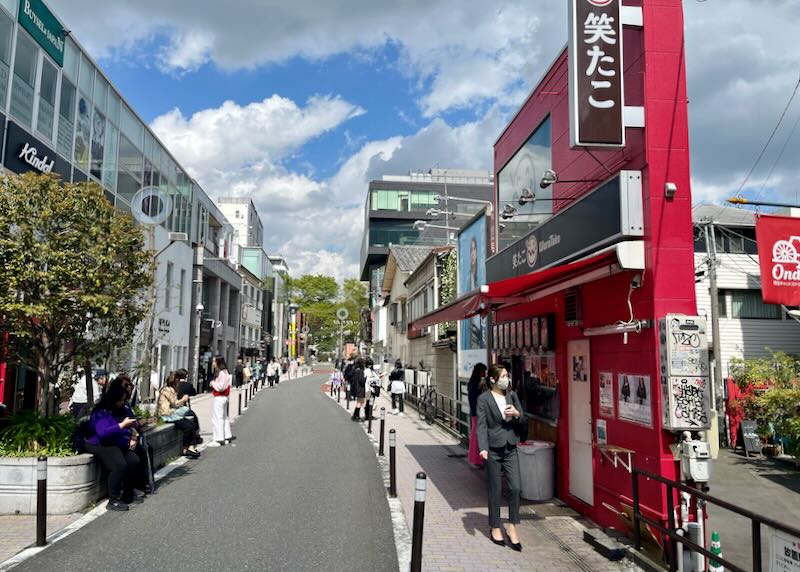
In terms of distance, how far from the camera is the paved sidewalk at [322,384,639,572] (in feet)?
19.2

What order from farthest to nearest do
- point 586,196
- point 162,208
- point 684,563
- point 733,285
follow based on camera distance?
point 162,208 → point 733,285 → point 586,196 → point 684,563

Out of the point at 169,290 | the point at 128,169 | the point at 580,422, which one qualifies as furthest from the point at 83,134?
the point at 580,422

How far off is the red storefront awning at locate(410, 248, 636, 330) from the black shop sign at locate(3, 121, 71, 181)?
8980mm

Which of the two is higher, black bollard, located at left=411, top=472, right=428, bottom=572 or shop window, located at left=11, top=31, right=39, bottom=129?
shop window, located at left=11, top=31, right=39, bottom=129

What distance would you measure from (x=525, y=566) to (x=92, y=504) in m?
5.48

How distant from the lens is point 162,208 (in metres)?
23.0

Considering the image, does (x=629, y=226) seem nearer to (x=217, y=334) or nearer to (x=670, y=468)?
(x=670, y=468)

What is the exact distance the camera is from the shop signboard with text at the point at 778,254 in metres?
10.8

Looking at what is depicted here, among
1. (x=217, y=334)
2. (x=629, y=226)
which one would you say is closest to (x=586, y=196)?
(x=629, y=226)

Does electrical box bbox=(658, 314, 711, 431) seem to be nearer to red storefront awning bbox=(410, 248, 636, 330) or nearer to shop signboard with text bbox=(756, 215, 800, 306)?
red storefront awning bbox=(410, 248, 636, 330)

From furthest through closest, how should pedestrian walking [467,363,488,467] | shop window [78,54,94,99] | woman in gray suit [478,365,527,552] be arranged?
shop window [78,54,94,99] → pedestrian walking [467,363,488,467] → woman in gray suit [478,365,527,552]

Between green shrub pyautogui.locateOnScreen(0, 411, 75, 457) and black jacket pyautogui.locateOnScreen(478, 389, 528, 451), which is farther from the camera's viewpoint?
green shrub pyautogui.locateOnScreen(0, 411, 75, 457)

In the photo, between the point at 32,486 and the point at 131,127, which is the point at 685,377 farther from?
the point at 131,127

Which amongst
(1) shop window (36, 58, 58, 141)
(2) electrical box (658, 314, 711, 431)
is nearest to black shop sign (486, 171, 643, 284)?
(2) electrical box (658, 314, 711, 431)
